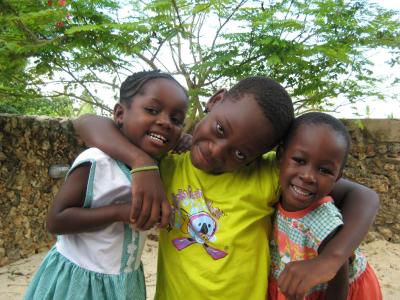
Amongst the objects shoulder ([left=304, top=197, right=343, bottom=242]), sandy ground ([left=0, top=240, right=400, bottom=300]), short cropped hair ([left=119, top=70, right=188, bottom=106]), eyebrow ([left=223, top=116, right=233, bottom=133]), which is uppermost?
short cropped hair ([left=119, top=70, right=188, bottom=106])

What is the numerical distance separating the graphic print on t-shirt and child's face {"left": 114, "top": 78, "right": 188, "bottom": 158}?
0.18 meters

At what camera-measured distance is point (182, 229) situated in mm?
1302

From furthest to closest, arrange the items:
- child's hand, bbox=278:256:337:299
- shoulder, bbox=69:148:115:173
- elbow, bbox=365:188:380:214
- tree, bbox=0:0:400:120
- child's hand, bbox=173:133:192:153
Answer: tree, bbox=0:0:400:120, child's hand, bbox=173:133:192:153, elbow, bbox=365:188:380:214, shoulder, bbox=69:148:115:173, child's hand, bbox=278:256:337:299

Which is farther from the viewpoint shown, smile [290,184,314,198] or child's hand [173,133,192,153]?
child's hand [173,133,192,153]

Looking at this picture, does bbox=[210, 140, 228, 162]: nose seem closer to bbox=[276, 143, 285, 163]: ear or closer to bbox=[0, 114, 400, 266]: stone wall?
bbox=[276, 143, 285, 163]: ear

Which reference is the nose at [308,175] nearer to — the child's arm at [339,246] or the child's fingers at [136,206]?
the child's arm at [339,246]

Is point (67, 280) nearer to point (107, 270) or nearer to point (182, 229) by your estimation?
point (107, 270)

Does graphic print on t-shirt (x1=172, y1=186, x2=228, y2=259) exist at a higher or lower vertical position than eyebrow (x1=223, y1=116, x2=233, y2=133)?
lower

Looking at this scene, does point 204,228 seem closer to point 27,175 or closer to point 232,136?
point 232,136

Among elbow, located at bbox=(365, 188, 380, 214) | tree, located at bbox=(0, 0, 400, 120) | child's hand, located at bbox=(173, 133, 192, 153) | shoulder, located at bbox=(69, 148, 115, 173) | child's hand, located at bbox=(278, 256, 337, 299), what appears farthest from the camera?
tree, located at bbox=(0, 0, 400, 120)

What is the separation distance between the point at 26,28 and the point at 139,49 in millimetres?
1053

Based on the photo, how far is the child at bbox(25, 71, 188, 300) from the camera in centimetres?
112

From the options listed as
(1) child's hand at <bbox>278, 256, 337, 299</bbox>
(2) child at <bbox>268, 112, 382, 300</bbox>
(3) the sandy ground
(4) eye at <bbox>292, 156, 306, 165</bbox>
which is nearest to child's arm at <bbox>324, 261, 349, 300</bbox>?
(2) child at <bbox>268, 112, 382, 300</bbox>

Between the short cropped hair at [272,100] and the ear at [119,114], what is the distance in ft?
1.22
